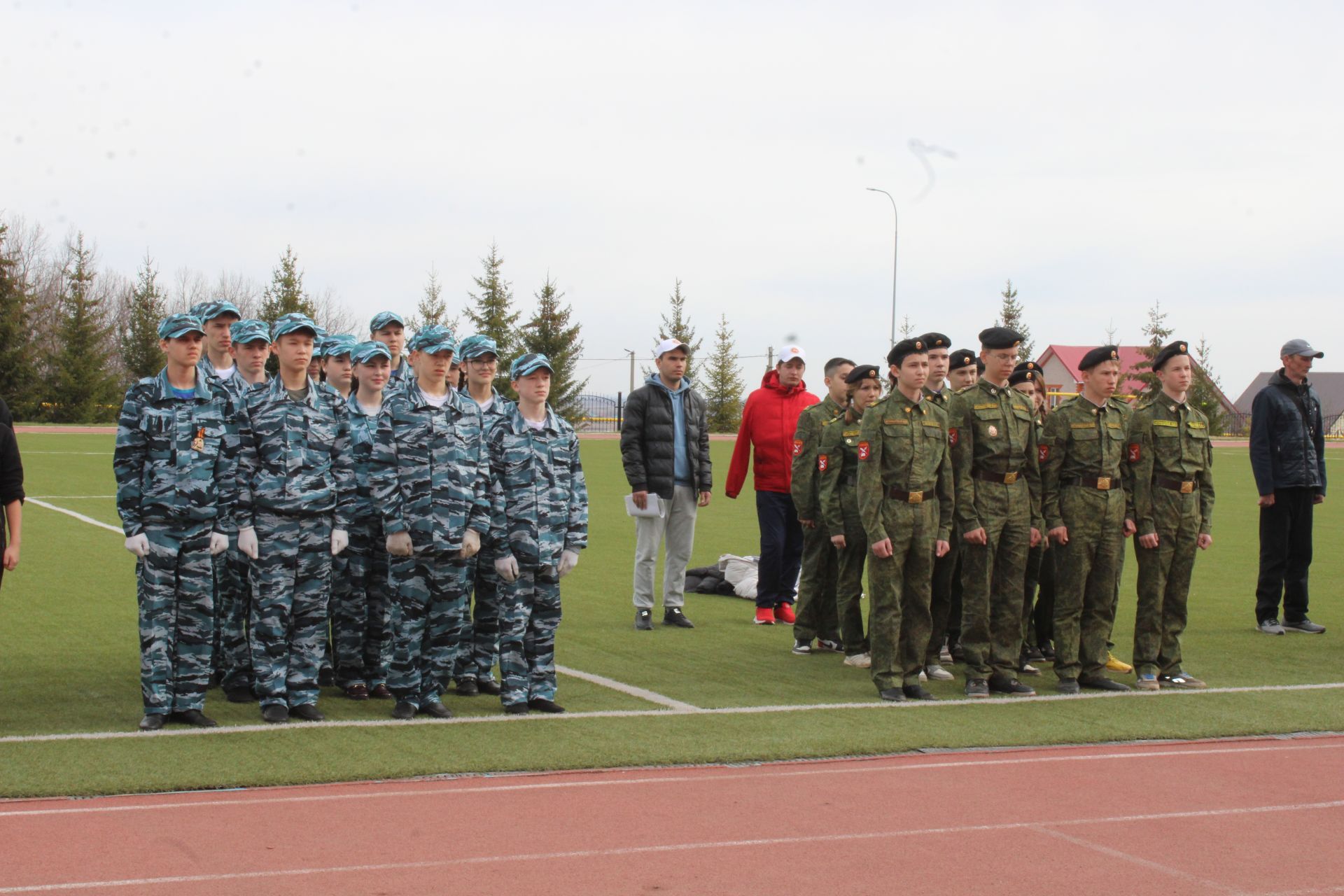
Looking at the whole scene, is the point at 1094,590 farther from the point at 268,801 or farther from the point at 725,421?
the point at 725,421

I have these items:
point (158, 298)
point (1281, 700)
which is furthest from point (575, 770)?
point (158, 298)

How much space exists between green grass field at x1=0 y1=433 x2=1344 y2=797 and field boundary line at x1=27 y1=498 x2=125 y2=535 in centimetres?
413

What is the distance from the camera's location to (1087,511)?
834cm

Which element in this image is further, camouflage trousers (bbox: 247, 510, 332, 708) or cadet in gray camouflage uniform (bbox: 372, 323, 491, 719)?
cadet in gray camouflage uniform (bbox: 372, 323, 491, 719)

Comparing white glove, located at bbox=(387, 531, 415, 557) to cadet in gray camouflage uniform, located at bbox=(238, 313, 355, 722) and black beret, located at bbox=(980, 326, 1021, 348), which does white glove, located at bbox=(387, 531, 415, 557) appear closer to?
cadet in gray camouflage uniform, located at bbox=(238, 313, 355, 722)

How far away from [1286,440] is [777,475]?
4068 mm

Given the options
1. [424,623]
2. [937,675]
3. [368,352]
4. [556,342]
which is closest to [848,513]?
[937,675]

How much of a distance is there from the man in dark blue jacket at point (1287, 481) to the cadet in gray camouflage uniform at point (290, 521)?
7295 millimetres

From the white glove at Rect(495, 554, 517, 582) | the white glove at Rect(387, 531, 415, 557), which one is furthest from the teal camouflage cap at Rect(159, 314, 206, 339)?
the white glove at Rect(495, 554, 517, 582)

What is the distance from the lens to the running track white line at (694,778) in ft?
18.0

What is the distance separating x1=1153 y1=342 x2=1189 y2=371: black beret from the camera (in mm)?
8570

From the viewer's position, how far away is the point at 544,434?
295 inches

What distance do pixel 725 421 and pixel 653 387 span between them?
48560mm

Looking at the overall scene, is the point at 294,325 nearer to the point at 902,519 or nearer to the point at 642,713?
the point at 642,713
